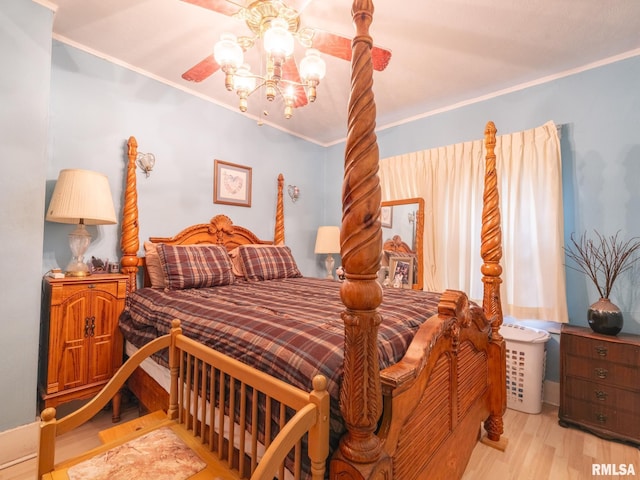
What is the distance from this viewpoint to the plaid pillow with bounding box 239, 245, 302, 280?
281 cm

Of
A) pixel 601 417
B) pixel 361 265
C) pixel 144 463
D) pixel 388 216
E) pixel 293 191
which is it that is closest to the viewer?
pixel 361 265

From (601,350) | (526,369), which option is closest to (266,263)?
(526,369)

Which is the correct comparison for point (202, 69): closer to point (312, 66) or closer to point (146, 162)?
point (312, 66)

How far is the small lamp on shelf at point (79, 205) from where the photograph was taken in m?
1.91

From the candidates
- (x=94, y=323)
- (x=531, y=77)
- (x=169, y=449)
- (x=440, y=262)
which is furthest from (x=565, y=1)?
(x=94, y=323)

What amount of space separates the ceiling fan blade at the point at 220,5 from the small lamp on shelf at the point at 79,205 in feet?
4.32

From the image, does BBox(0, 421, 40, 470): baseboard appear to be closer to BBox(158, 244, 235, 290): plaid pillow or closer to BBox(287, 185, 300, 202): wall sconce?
BBox(158, 244, 235, 290): plaid pillow

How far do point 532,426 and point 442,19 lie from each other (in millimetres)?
2866

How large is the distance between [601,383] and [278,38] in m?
2.90

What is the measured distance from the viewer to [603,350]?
6.53ft

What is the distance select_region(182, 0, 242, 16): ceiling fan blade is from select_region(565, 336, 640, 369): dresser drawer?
2.97 m

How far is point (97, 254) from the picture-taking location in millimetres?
2344

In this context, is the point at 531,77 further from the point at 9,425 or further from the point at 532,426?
the point at 9,425

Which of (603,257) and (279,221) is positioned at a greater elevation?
(279,221)
